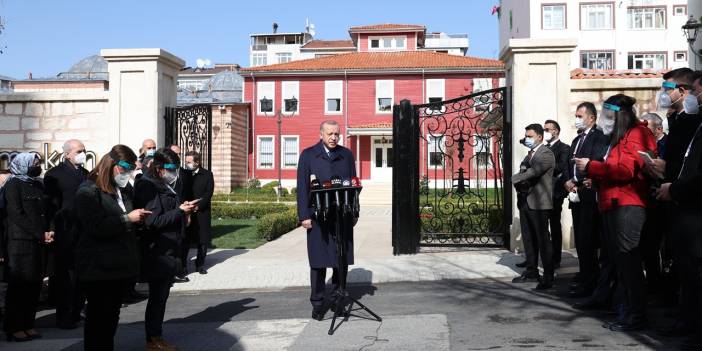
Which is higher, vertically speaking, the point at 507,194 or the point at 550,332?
the point at 507,194

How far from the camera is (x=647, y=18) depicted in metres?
42.2

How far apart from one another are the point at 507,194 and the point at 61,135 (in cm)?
786

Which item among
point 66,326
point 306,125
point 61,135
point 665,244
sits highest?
point 306,125

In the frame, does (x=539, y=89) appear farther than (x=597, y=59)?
No

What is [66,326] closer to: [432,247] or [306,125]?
[432,247]

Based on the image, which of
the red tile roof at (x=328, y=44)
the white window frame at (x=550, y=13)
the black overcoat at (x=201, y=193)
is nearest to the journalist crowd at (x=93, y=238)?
the black overcoat at (x=201, y=193)

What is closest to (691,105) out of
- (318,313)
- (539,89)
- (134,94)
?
(318,313)

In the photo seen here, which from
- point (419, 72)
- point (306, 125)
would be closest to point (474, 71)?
point (419, 72)

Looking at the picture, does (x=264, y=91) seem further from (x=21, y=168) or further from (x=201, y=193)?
(x=21, y=168)

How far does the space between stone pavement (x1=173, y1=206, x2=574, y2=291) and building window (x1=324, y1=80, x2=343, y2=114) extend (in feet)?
95.3

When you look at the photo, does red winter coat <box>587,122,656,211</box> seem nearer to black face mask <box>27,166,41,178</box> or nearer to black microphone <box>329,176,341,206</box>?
black microphone <box>329,176,341,206</box>

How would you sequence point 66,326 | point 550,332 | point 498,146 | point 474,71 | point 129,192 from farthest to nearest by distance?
point 474,71 → point 498,146 → point 66,326 → point 550,332 → point 129,192

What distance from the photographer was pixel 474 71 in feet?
130

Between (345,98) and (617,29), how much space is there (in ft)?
60.7
